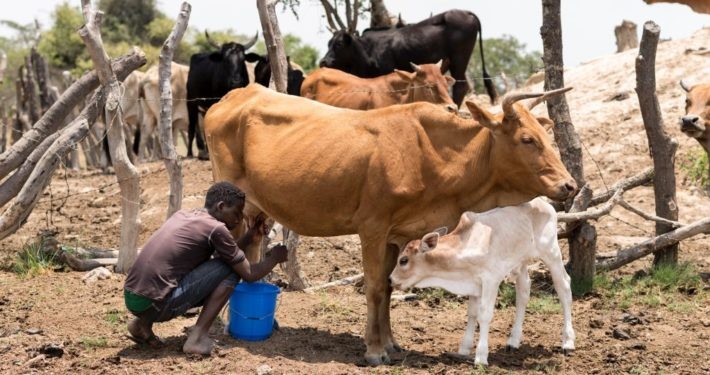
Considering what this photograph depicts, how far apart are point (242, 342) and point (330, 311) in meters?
1.28

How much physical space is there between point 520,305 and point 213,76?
38.3ft

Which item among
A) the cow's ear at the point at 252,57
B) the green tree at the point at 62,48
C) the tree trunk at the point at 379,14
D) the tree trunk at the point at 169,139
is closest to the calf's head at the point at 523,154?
the tree trunk at the point at 169,139

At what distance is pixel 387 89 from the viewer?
12656 millimetres

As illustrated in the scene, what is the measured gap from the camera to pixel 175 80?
20.4 metres

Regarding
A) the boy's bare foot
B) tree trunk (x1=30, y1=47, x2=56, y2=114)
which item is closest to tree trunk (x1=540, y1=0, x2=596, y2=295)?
the boy's bare foot

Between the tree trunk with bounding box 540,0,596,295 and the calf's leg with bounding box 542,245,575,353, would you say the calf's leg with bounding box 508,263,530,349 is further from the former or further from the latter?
the tree trunk with bounding box 540,0,596,295

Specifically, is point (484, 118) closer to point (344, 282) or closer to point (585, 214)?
point (585, 214)

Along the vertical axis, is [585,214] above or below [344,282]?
above

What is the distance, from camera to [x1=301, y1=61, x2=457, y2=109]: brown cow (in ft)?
40.9

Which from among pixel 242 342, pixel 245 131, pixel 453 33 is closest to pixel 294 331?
pixel 242 342

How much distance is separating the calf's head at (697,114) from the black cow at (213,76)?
8.62 meters

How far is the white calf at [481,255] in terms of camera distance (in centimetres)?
686

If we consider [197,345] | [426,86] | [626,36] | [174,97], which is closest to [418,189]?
[197,345]

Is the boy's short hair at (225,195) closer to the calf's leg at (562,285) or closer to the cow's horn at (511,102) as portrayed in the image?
the cow's horn at (511,102)
